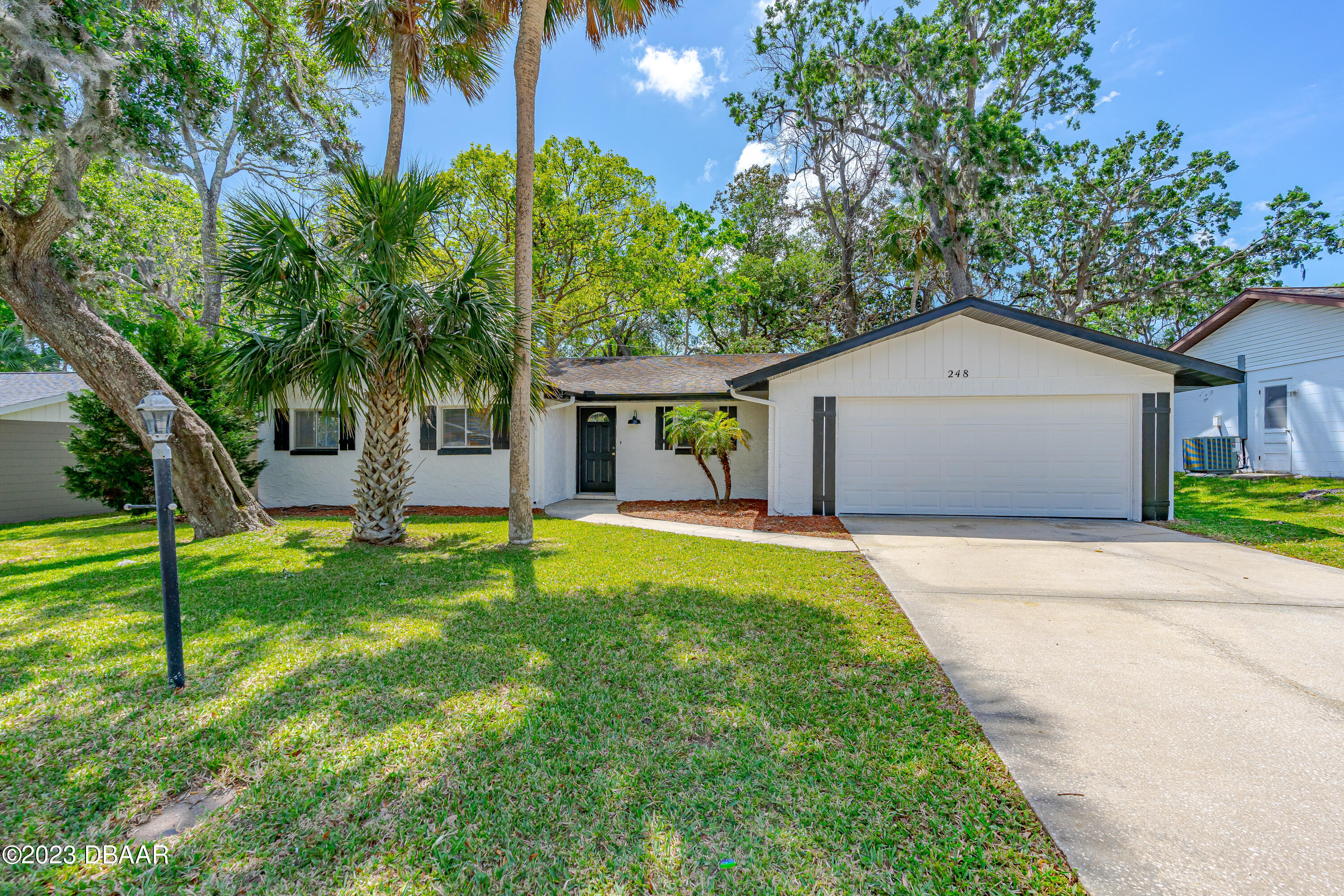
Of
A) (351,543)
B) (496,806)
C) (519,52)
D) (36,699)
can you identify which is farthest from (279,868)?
(519,52)

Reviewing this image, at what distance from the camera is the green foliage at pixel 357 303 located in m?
6.35

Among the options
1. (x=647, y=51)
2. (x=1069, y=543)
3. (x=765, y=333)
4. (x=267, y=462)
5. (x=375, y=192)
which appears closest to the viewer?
(x=375, y=192)

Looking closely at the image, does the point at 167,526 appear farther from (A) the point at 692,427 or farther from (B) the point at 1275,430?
(B) the point at 1275,430

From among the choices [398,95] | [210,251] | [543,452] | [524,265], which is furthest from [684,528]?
[210,251]

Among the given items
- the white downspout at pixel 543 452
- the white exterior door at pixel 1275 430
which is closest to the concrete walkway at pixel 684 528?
the white downspout at pixel 543 452

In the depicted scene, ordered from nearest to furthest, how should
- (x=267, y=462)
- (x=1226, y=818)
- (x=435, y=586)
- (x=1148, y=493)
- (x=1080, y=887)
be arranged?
(x=1080, y=887) → (x=1226, y=818) → (x=435, y=586) → (x=1148, y=493) → (x=267, y=462)

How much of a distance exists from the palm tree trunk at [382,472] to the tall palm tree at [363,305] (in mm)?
50

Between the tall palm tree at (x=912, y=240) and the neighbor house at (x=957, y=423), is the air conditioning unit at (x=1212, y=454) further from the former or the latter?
the tall palm tree at (x=912, y=240)

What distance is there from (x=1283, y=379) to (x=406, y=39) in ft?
68.6

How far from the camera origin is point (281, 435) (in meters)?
11.7

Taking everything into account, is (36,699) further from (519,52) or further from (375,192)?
(519,52)

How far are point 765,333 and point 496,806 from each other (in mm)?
23576

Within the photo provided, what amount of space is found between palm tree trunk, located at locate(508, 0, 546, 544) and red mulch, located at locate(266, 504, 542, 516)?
9.57 ft

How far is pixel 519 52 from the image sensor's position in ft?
22.8
